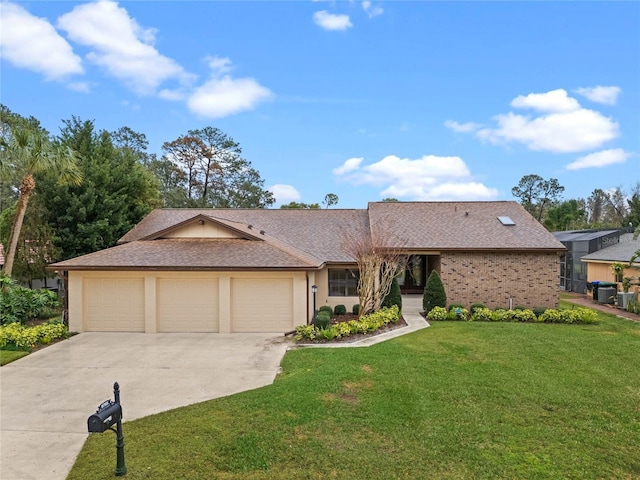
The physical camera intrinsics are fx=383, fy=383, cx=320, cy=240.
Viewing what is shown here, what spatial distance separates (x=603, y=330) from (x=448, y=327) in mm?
5333

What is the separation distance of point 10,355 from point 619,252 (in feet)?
87.2

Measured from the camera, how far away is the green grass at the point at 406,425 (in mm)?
5008

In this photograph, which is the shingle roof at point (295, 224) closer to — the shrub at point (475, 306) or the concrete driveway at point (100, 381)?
the shrub at point (475, 306)

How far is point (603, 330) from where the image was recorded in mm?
13375

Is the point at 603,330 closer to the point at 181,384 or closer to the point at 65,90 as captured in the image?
the point at 181,384

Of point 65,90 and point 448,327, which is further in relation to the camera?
point 65,90

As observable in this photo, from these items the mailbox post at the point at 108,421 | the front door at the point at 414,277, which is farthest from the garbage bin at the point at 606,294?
the mailbox post at the point at 108,421

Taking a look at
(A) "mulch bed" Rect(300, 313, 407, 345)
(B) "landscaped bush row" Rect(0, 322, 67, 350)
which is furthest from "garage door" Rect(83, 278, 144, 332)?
(A) "mulch bed" Rect(300, 313, 407, 345)

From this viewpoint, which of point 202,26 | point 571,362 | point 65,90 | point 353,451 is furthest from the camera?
point 65,90

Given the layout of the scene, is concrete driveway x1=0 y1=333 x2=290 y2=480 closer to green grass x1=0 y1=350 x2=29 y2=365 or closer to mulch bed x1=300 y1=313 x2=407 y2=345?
green grass x1=0 y1=350 x2=29 y2=365

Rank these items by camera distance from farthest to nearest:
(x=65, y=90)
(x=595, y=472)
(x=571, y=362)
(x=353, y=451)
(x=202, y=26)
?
(x=65, y=90)
(x=202, y=26)
(x=571, y=362)
(x=353, y=451)
(x=595, y=472)

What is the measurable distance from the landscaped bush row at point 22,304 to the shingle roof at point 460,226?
14622mm

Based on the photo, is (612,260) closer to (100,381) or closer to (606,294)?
(606,294)

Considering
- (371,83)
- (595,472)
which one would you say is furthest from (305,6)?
(595,472)
